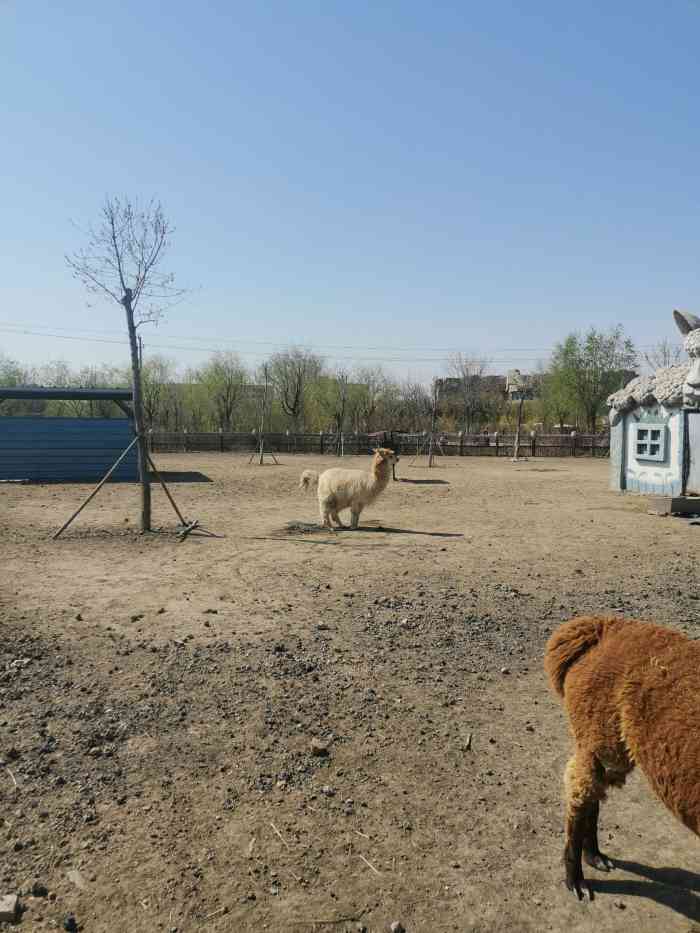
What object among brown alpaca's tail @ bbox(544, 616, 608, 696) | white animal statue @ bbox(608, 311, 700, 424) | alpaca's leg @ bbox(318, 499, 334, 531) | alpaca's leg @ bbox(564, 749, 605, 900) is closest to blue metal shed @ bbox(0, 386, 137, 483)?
alpaca's leg @ bbox(318, 499, 334, 531)

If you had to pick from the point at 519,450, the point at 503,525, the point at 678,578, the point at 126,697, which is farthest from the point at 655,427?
the point at 519,450

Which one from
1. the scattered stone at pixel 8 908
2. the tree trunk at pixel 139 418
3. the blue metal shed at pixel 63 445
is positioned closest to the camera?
the scattered stone at pixel 8 908

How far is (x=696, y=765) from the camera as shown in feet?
7.64

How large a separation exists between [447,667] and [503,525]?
774cm

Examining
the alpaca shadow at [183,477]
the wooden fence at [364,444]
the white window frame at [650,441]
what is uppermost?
the white window frame at [650,441]

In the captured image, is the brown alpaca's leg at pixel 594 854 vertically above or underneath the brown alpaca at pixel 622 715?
underneath

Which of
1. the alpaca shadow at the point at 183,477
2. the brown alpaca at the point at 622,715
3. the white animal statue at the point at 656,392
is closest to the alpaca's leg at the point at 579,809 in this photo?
the brown alpaca at the point at 622,715

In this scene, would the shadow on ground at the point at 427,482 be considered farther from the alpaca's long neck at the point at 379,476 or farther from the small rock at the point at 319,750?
the small rock at the point at 319,750

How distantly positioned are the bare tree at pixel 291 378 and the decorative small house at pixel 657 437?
122 feet

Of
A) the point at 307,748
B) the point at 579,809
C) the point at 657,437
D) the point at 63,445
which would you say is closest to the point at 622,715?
the point at 579,809

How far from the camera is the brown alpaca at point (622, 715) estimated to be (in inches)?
94.9

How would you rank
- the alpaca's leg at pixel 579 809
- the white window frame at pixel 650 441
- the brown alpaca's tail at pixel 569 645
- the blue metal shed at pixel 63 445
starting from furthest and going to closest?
the blue metal shed at pixel 63 445
the white window frame at pixel 650 441
the brown alpaca's tail at pixel 569 645
the alpaca's leg at pixel 579 809

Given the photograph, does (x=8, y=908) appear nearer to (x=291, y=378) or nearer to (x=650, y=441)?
(x=650, y=441)

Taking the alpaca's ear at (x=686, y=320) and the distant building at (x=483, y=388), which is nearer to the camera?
the alpaca's ear at (x=686, y=320)
